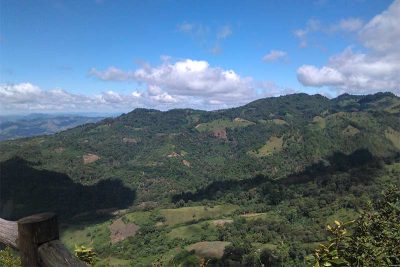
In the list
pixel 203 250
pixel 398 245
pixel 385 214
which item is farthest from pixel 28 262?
pixel 203 250

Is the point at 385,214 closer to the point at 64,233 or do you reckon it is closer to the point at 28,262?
the point at 28,262

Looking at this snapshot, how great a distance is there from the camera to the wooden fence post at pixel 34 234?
13.2 ft

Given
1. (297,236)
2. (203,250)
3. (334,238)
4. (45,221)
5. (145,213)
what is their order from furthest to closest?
1. (145,213)
2. (297,236)
3. (203,250)
4. (334,238)
5. (45,221)

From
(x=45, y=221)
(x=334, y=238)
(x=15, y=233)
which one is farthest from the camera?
(x=334, y=238)

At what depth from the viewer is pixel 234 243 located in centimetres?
13700

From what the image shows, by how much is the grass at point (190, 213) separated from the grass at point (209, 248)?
3810 cm

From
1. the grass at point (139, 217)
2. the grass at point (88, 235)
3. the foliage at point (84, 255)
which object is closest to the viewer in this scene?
the foliage at point (84, 255)

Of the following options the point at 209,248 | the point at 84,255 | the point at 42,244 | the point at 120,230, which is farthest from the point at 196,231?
the point at 42,244

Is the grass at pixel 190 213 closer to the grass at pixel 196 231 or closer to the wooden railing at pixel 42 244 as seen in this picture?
the grass at pixel 196 231

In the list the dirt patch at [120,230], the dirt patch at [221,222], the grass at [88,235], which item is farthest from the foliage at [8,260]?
the dirt patch at [120,230]

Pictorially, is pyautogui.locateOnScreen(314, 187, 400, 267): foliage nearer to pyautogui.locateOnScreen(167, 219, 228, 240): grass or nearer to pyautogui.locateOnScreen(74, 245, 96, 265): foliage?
pyautogui.locateOnScreen(74, 245, 96, 265): foliage

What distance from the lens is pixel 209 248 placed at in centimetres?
13375

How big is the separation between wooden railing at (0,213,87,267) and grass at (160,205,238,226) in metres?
176

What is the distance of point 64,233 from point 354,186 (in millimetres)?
134557
